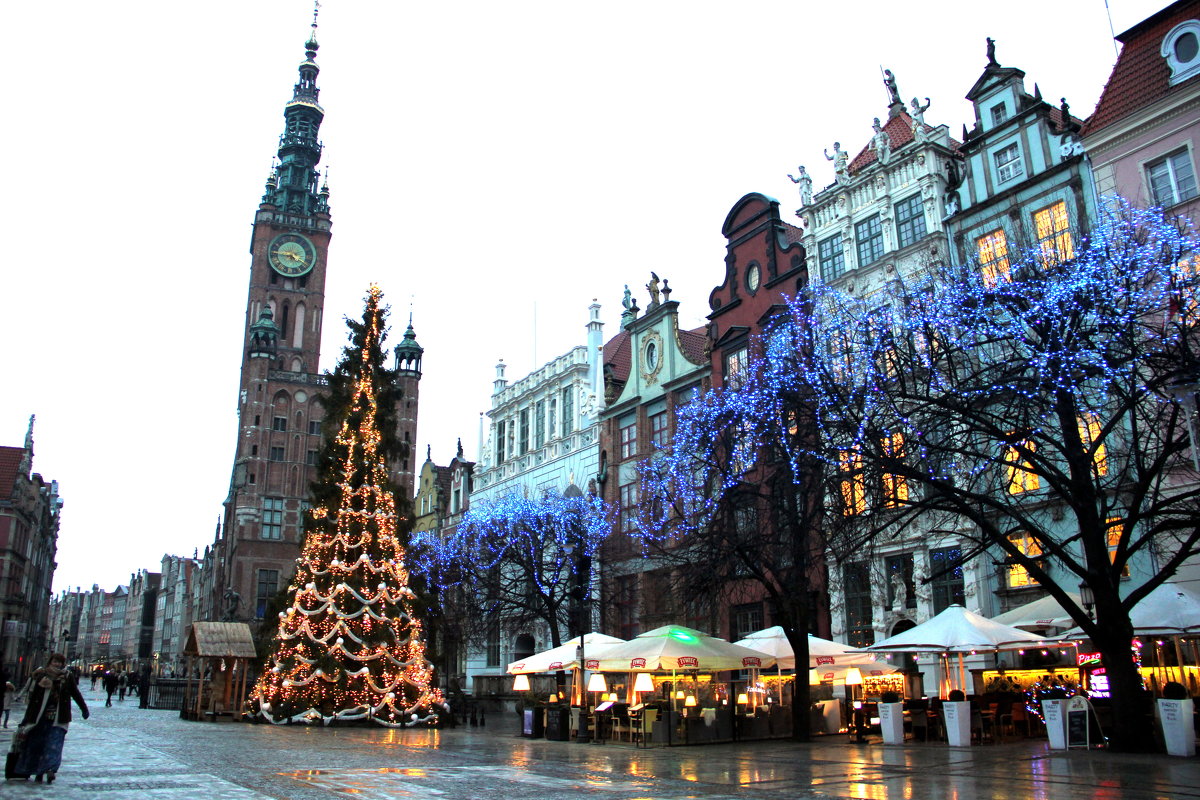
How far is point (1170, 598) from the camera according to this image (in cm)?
1945

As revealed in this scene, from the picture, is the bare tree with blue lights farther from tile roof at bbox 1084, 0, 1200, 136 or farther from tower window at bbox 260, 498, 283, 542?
tower window at bbox 260, 498, 283, 542

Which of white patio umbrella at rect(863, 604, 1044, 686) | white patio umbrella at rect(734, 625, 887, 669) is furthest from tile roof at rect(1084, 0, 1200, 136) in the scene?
white patio umbrella at rect(734, 625, 887, 669)

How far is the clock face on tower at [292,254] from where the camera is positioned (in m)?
85.1

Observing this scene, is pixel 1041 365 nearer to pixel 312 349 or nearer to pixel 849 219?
pixel 849 219

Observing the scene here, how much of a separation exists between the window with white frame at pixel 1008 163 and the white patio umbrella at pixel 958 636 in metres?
14.9

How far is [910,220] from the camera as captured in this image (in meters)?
32.6

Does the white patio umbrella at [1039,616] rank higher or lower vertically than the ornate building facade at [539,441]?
lower

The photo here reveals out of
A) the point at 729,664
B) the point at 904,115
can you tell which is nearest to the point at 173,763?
the point at 729,664

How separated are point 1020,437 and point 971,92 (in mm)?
18839

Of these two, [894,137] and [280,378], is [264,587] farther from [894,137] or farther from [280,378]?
[894,137]

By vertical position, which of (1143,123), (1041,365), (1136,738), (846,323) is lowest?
(1136,738)

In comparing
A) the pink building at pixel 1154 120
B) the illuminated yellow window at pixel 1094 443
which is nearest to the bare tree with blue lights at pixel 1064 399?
the illuminated yellow window at pixel 1094 443

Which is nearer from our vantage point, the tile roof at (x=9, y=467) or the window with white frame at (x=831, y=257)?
the window with white frame at (x=831, y=257)

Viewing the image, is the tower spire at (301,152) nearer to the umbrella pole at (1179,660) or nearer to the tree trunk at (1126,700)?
the umbrella pole at (1179,660)
